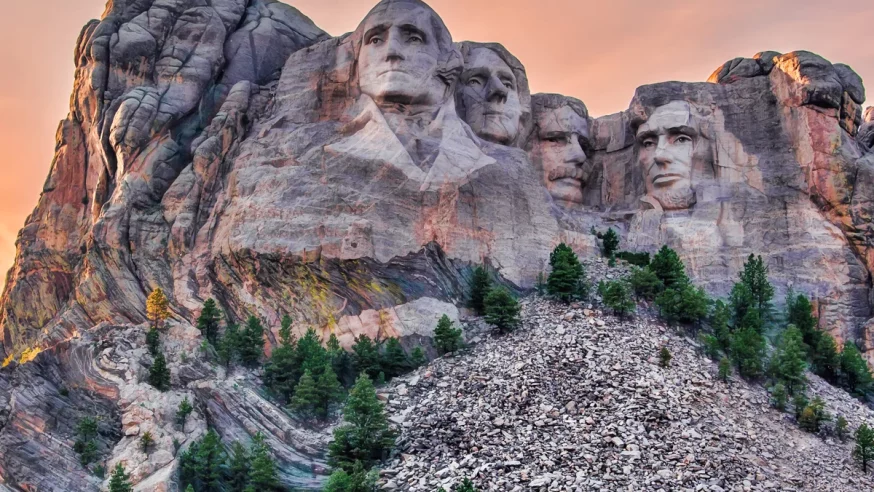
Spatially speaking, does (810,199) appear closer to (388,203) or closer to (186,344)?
(388,203)

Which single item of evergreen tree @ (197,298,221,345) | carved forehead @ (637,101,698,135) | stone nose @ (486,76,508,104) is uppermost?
stone nose @ (486,76,508,104)

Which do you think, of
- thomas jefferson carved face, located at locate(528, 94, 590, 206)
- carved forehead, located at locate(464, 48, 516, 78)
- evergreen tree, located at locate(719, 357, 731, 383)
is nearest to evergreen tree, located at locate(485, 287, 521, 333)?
evergreen tree, located at locate(719, 357, 731, 383)

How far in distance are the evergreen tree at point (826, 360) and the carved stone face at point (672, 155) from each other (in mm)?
9522

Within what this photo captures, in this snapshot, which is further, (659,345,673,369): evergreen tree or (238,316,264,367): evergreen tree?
(238,316,264,367): evergreen tree

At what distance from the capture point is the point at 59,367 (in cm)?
4547

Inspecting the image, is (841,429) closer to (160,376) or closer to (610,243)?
(610,243)

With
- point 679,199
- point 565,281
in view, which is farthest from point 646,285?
point 679,199

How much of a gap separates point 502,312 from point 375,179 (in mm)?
7308

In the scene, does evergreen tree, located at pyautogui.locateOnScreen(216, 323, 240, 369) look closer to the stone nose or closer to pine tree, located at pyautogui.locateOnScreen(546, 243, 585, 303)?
pine tree, located at pyautogui.locateOnScreen(546, 243, 585, 303)

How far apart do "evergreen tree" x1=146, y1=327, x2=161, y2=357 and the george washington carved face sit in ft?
69.8

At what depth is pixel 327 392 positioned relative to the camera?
44.0 meters

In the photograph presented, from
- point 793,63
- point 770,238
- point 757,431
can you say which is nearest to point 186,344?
point 757,431

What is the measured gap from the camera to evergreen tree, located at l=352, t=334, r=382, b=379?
45719 mm

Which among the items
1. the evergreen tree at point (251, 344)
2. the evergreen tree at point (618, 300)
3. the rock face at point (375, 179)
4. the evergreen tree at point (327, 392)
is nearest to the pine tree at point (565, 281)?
the evergreen tree at point (618, 300)
